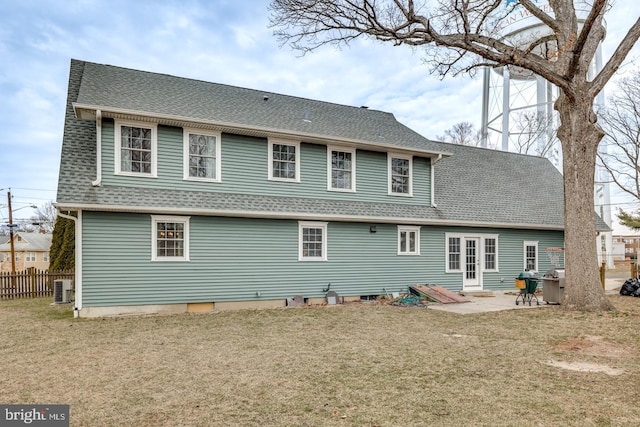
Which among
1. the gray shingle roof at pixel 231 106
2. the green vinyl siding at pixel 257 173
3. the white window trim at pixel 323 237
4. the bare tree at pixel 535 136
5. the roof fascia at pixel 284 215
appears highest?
the bare tree at pixel 535 136

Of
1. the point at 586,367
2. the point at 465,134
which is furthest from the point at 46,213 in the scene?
the point at 586,367

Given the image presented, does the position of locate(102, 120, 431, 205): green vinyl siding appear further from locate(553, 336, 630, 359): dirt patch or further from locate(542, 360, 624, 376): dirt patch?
locate(542, 360, 624, 376): dirt patch

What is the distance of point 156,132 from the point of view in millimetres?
11469

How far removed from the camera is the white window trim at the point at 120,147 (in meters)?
11.0

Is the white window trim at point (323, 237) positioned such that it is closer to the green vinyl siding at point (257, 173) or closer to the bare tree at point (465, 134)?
the green vinyl siding at point (257, 173)

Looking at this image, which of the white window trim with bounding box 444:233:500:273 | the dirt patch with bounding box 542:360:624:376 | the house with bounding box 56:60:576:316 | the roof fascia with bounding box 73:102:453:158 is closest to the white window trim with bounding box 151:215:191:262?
the house with bounding box 56:60:576:316

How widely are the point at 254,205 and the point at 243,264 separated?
5.57 ft

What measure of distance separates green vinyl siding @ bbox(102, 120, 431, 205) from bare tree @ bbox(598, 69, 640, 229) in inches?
553

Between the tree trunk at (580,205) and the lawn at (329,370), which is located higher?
the tree trunk at (580,205)

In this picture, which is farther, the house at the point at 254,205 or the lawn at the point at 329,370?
the house at the point at 254,205

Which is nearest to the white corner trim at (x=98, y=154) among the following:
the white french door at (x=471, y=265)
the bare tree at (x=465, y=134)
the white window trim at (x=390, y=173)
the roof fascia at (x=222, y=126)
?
the roof fascia at (x=222, y=126)

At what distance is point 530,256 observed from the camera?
1727 centimetres

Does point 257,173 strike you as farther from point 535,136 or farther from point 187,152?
point 535,136

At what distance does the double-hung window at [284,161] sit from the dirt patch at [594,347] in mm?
8319
